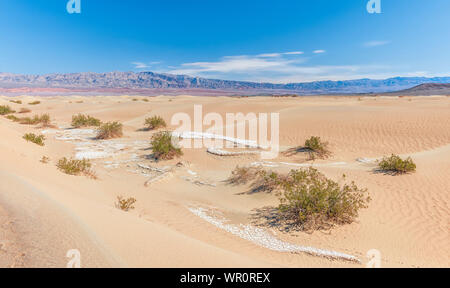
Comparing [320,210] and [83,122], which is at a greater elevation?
[83,122]

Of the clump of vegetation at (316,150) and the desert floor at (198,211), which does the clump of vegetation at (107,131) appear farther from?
the clump of vegetation at (316,150)

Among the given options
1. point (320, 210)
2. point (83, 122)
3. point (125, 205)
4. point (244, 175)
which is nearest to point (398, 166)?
point (320, 210)

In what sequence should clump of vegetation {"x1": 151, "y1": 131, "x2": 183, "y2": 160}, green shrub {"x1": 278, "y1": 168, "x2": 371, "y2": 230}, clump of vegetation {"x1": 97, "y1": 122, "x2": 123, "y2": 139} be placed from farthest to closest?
clump of vegetation {"x1": 97, "y1": 122, "x2": 123, "y2": 139}, clump of vegetation {"x1": 151, "y1": 131, "x2": 183, "y2": 160}, green shrub {"x1": 278, "y1": 168, "x2": 371, "y2": 230}

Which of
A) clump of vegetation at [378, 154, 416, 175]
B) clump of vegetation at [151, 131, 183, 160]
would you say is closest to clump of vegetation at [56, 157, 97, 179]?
clump of vegetation at [151, 131, 183, 160]

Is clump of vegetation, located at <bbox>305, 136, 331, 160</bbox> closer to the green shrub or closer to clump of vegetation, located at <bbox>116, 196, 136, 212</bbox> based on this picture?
the green shrub

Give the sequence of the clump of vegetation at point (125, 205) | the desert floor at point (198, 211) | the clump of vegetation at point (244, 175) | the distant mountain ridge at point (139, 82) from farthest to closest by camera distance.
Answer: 1. the distant mountain ridge at point (139, 82)
2. the clump of vegetation at point (244, 175)
3. the clump of vegetation at point (125, 205)
4. the desert floor at point (198, 211)

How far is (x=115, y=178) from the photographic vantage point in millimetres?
7637

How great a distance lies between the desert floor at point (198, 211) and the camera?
2.70 meters

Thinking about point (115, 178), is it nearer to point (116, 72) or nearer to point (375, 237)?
point (375, 237)

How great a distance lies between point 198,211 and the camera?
224 inches

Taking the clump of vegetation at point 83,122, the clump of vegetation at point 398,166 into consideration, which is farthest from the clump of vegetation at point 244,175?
the clump of vegetation at point 83,122

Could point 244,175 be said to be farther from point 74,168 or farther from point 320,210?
point 74,168

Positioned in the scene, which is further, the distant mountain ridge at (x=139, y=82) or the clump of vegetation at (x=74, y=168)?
the distant mountain ridge at (x=139, y=82)

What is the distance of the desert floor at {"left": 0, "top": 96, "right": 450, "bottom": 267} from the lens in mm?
2703
